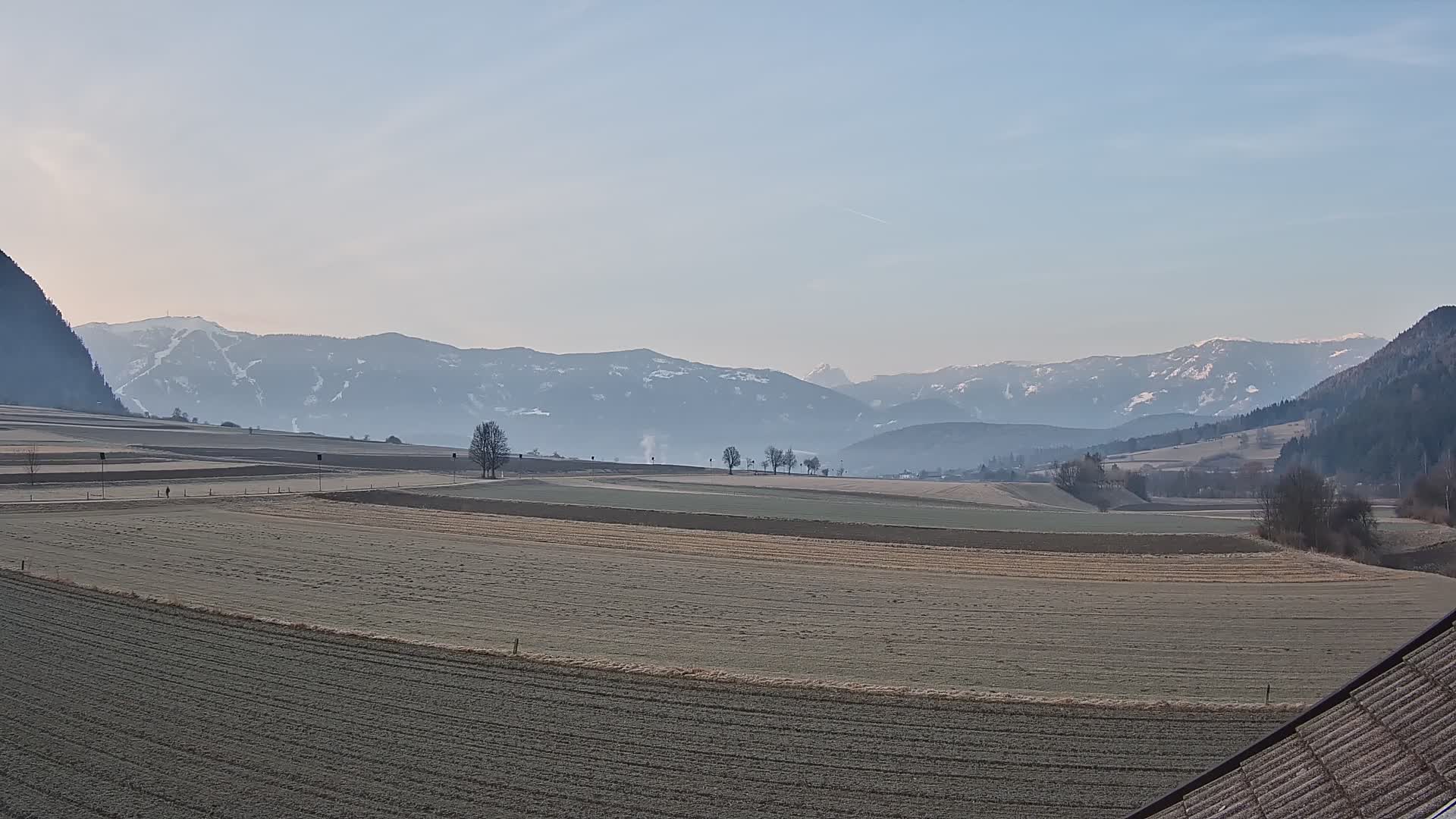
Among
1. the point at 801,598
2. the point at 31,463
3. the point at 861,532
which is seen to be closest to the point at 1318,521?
the point at 861,532

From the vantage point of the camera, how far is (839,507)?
83562 millimetres

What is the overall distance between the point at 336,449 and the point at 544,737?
149824 millimetres

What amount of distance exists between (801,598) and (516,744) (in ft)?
A: 58.4

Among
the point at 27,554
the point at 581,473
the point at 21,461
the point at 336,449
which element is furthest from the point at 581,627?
the point at 336,449

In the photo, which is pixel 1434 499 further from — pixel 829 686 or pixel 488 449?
pixel 488 449

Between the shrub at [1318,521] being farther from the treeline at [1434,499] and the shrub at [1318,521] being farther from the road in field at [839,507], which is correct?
the treeline at [1434,499]

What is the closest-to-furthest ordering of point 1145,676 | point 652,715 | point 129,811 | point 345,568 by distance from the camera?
point 129,811, point 652,715, point 1145,676, point 345,568

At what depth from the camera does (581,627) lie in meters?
28.2

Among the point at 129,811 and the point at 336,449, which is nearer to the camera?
the point at 129,811

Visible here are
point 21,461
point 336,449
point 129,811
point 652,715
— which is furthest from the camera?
point 336,449

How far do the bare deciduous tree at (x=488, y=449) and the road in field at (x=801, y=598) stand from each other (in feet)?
205

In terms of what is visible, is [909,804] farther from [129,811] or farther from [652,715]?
[129,811]

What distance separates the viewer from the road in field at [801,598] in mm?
24609

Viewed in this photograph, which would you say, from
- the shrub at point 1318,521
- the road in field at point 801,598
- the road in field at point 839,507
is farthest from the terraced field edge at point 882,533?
the road in field at point 839,507
